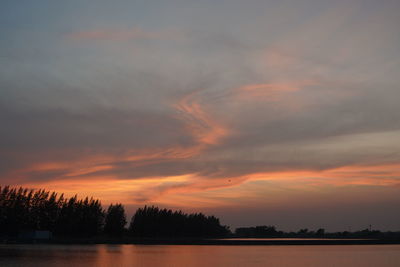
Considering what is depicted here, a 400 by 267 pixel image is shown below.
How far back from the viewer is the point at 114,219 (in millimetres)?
147375

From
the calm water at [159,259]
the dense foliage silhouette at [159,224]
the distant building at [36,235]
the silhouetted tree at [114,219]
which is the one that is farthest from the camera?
the dense foliage silhouette at [159,224]

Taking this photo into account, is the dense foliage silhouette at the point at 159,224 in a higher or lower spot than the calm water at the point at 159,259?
higher

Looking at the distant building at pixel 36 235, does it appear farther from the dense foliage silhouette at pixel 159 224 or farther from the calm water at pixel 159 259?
the dense foliage silhouette at pixel 159 224

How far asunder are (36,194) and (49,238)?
16935mm

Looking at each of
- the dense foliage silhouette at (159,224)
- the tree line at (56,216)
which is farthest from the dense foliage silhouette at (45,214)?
the dense foliage silhouette at (159,224)

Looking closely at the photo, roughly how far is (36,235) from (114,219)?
103ft

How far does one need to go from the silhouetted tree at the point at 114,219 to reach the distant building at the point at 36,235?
2565 cm

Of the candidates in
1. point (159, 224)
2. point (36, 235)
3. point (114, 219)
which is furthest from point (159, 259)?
point (159, 224)

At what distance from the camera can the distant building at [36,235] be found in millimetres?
120019

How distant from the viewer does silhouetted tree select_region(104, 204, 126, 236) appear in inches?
5802

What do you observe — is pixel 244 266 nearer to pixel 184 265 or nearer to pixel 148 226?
pixel 184 265

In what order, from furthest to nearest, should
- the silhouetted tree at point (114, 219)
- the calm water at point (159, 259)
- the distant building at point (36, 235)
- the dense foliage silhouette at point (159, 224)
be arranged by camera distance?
the dense foliage silhouette at point (159, 224), the silhouetted tree at point (114, 219), the distant building at point (36, 235), the calm water at point (159, 259)

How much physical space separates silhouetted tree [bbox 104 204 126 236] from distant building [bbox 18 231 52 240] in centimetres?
2565

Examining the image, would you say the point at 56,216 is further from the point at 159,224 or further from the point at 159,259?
the point at 159,259
